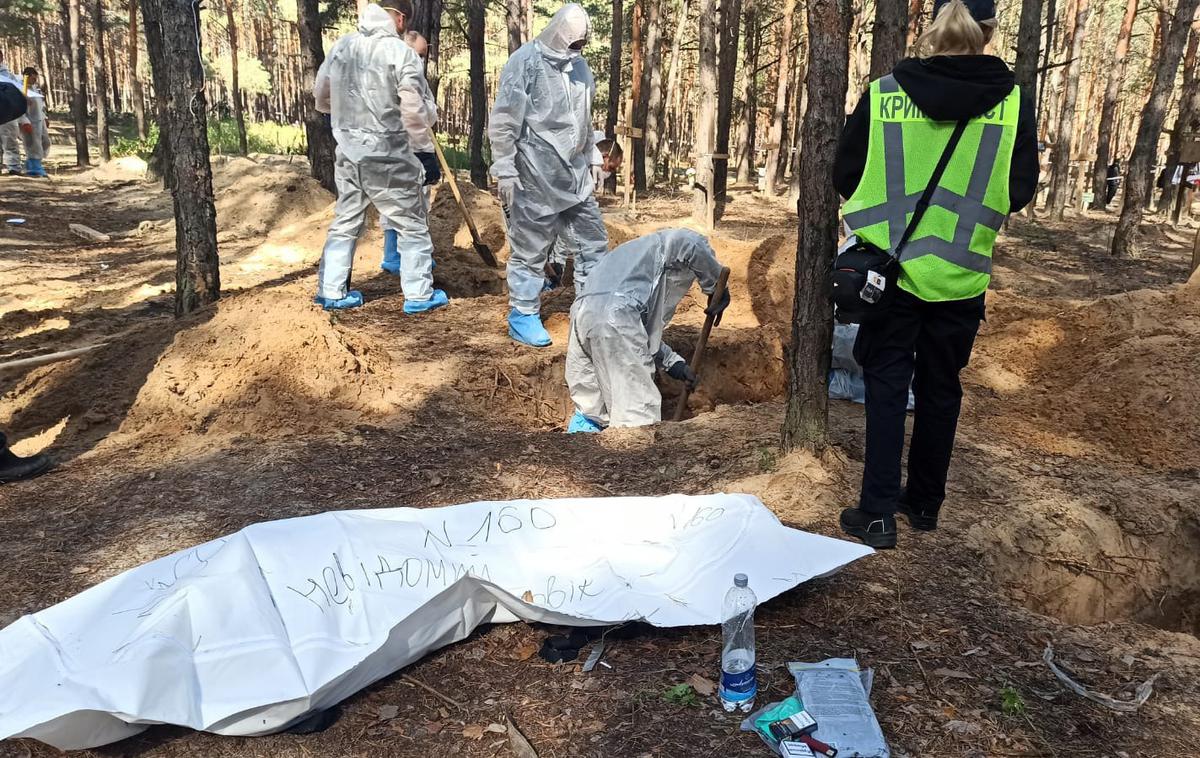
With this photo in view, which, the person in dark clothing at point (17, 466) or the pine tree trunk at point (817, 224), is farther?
the person in dark clothing at point (17, 466)

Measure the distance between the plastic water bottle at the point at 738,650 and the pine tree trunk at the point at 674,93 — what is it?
1839 centimetres

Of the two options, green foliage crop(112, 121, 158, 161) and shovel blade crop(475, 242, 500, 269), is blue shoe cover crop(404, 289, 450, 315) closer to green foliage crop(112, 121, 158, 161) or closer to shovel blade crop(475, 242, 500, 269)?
shovel blade crop(475, 242, 500, 269)

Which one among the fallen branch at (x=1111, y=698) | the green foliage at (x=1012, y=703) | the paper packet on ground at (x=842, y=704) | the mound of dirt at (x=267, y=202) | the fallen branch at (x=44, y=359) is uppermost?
the mound of dirt at (x=267, y=202)

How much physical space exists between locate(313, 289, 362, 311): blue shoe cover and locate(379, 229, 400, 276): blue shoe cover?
116 centimetres

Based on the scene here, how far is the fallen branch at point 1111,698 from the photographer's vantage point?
2152mm

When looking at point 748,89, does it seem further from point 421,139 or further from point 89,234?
point 421,139

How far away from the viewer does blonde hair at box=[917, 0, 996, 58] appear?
8.54ft

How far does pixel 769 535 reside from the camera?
2.73 meters

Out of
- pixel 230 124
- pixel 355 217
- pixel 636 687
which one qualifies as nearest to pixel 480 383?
pixel 355 217

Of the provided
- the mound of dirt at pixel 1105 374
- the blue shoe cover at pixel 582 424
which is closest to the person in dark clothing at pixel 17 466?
the blue shoe cover at pixel 582 424

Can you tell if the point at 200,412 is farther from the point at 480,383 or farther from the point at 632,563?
the point at 632,563

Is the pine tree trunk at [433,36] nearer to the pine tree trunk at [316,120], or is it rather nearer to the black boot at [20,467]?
the pine tree trunk at [316,120]

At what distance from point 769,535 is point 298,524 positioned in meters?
1.54

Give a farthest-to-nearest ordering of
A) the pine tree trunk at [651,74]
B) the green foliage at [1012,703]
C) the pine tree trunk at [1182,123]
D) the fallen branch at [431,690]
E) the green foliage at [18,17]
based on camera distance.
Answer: the green foliage at [18,17] → the pine tree trunk at [651,74] → the pine tree trunk at [1182,123] → the fallen branch at [431,690] → the green foliage at [1012,703]
